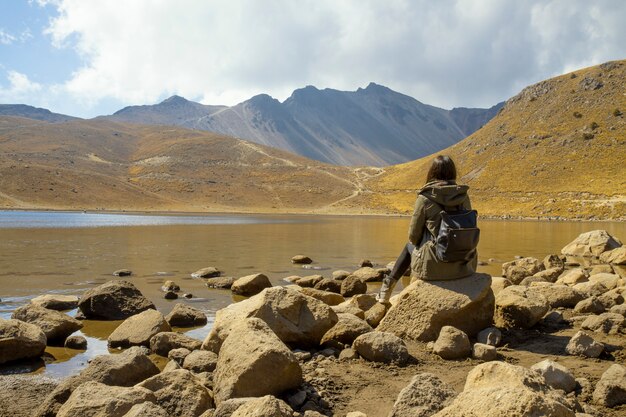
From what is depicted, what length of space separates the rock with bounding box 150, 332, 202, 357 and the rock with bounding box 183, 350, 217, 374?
0.82 meters

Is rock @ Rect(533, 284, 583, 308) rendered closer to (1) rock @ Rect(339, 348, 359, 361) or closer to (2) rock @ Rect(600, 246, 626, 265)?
(1) rock @ Rect(339, 348, 359, 361)

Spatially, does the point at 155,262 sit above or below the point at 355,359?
below

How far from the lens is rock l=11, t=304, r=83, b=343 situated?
8711 millimetres

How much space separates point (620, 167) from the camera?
7938cm

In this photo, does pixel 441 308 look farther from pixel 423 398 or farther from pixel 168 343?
pixel 168 343

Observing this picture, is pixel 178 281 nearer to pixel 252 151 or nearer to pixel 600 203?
pixel 600 203

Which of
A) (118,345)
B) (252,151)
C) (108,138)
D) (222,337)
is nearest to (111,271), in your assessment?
(118,345)

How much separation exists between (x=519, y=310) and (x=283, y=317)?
11.9 feet

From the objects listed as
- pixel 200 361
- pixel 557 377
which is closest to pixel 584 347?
pixel 557 377

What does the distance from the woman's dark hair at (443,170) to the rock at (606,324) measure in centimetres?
308

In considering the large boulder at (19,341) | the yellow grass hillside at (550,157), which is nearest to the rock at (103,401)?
the large boulder at (19,341)

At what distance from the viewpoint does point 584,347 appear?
6562mm

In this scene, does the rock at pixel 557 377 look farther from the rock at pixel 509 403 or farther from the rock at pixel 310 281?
the rock at pixel 310 281

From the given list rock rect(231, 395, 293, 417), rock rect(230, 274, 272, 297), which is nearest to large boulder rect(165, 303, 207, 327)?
rock rect(230, 274, 272, 297)
